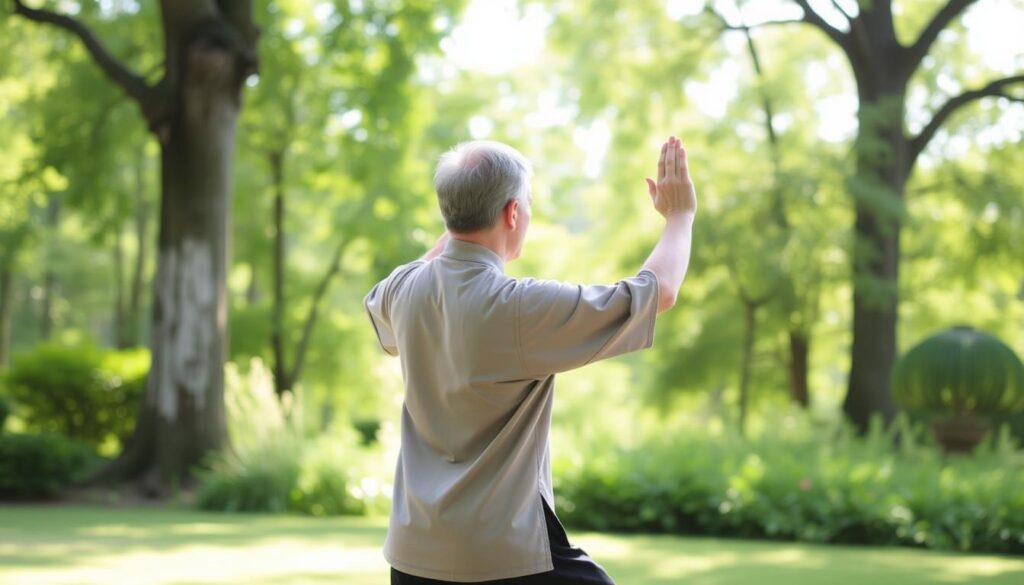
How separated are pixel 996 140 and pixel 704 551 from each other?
11.3 metres

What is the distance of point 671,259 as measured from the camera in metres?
2.28

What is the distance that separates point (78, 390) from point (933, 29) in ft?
41.0

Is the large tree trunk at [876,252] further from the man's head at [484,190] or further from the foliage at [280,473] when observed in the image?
the man's head at [484,190]

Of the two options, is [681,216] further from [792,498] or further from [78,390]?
[78,390]

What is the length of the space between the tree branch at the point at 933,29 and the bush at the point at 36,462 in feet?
36.5

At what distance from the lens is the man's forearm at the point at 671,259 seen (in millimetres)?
2250

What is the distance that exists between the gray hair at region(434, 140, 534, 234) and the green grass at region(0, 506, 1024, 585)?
3539 millimetres

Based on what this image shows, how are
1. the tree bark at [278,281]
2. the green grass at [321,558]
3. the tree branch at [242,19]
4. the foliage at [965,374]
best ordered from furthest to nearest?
the tree bark at [278,281] < the tree branch at [242,19] < the foliage at [965,374] < the green grass at [321,558]

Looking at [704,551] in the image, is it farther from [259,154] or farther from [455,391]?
[259,154]

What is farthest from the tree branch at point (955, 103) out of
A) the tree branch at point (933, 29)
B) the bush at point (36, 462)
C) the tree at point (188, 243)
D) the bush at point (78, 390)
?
the bush at point (78, 390)

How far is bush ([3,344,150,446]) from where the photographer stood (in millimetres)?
15094

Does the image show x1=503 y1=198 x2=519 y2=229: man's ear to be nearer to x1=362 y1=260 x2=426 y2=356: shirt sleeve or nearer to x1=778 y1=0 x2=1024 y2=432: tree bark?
x1=362 y1=260 x2=426 y2=356: shirt sleeve

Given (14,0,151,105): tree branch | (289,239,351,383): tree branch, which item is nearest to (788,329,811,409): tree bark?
(289,239,351,383): tree branch

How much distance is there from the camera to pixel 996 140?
15.8 metres
